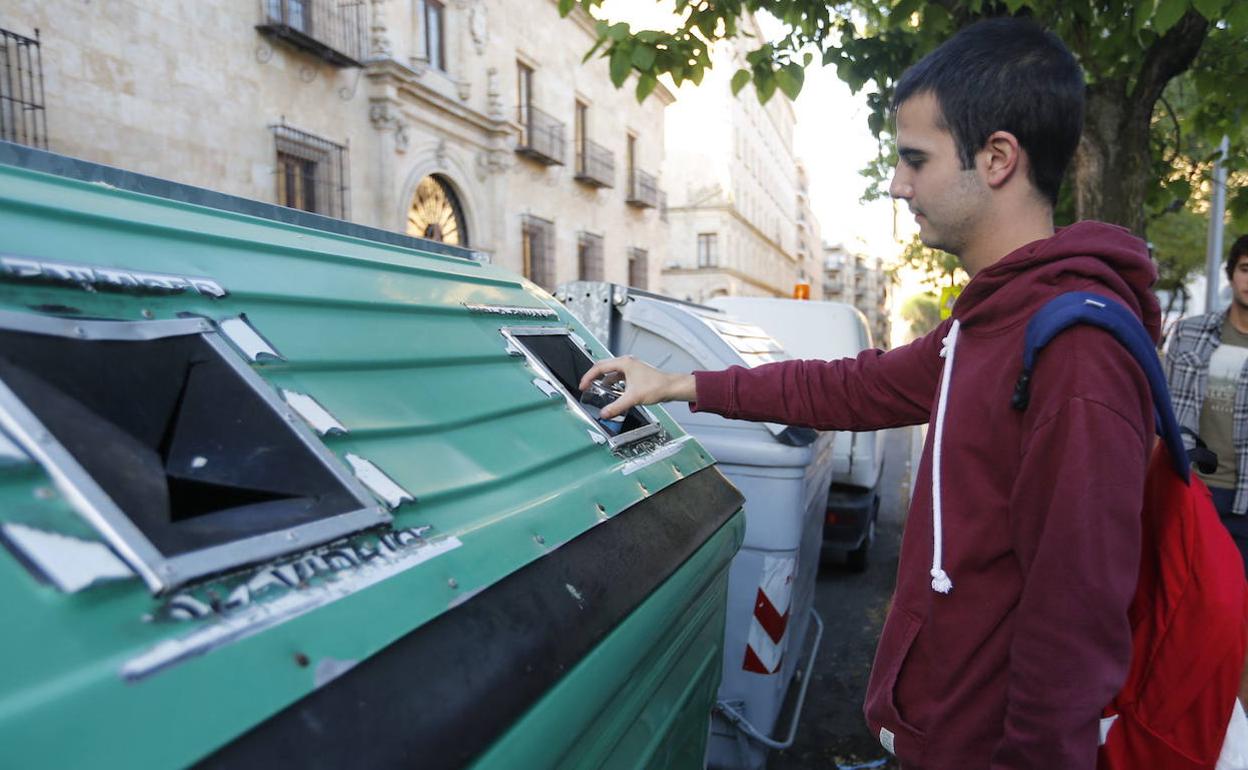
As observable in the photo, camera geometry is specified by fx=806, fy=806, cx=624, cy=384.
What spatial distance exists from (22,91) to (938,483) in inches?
362

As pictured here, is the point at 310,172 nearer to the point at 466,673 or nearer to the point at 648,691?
the point at 648,691

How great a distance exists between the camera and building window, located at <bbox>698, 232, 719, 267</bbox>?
3572 cm

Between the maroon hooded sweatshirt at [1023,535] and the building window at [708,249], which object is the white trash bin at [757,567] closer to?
the maroon hooded sweatshirt at [1023,535]

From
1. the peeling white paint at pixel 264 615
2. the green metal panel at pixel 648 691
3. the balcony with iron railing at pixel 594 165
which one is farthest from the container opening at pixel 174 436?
the balcony with iron railing at pixel 594 165

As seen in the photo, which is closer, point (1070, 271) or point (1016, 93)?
point (1070, 271)

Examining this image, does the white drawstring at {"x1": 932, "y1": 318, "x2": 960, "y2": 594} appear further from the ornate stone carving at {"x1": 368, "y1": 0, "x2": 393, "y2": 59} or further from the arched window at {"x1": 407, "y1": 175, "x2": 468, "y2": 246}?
the arched window at {"x1": 407, "y1": 175, "x2": 468, "y2": 246}

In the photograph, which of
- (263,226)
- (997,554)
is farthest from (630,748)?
(263,226)

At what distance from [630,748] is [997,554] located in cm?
73

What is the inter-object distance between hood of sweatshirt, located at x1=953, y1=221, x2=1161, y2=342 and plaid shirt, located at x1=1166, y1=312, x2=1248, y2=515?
7.46ft

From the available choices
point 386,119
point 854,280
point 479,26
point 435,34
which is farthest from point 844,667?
point 854,280

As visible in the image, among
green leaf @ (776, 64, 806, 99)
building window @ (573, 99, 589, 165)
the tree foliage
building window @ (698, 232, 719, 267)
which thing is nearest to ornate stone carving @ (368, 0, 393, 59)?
building window @ (573, 99, 589, 165)

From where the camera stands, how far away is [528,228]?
1745 cm

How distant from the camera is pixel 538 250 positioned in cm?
1812

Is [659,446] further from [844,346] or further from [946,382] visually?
[844,346]
